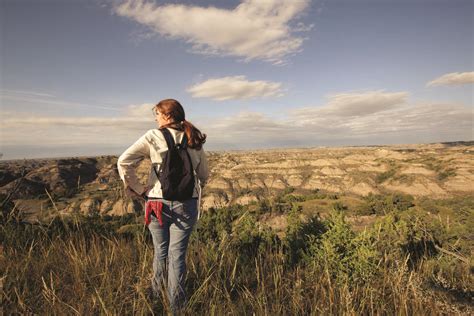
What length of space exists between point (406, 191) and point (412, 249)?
92789mm

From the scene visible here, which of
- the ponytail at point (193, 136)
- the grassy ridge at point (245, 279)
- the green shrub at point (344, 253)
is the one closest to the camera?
the grassy ridge at point (245, 279)

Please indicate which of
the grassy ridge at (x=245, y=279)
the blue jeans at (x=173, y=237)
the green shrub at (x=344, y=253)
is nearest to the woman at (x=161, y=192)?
the blue jeans at (x=173, y=237)

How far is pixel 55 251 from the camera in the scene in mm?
3207

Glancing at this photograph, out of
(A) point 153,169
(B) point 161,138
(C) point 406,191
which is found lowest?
(C) point 406,191

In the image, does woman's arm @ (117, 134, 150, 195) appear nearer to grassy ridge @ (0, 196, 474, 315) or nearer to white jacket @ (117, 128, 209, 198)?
white jacket @ (117, 128, 209, 198)

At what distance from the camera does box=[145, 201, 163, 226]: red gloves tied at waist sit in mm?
2465

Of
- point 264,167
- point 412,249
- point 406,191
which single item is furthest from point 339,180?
point 412,249

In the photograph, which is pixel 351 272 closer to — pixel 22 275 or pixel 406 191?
pixel 22 275

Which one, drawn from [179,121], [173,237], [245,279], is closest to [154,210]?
[173,237]

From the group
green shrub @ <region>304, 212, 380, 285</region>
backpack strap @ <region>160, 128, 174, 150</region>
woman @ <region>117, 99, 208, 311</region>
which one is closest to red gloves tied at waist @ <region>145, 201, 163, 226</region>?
woman @ <region>117, 99, 208, 311</region>

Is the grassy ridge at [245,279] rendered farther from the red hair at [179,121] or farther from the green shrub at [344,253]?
the red hair at [179,121]

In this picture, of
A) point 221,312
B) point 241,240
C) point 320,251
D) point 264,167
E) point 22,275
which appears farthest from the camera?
point 264,167

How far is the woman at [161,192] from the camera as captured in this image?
246 cm

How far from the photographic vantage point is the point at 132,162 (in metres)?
2.52
